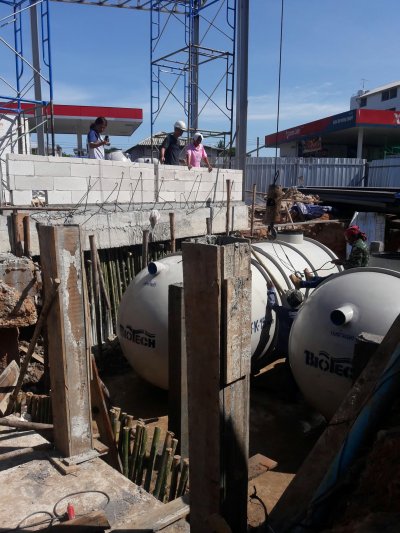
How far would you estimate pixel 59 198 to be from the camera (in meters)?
7.86

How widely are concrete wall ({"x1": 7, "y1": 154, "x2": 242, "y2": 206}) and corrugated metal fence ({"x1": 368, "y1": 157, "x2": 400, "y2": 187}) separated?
14394 millimetres

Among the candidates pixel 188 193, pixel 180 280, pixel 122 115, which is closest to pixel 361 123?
pixel 122 115

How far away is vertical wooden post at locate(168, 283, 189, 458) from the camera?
5.48 metres

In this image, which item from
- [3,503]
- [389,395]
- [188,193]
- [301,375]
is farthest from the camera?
[188,193]

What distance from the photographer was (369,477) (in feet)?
6.03

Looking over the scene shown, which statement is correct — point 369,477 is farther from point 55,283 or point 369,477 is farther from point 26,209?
point 26,209

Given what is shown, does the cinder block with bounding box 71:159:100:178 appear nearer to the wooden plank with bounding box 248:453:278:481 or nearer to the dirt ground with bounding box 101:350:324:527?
the dirt ground with bounding box 101:350:324:527

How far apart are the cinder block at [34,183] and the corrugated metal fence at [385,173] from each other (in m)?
19.2

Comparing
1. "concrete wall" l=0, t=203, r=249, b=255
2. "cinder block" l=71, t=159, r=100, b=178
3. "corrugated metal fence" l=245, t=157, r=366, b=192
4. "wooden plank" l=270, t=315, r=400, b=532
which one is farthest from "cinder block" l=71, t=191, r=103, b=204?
"corrugated metal fence" l=245, t=157, r=366, b=192

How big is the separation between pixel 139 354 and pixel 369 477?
4.94 metres

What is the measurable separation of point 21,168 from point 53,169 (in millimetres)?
536

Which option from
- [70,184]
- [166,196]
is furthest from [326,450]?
[166,196]

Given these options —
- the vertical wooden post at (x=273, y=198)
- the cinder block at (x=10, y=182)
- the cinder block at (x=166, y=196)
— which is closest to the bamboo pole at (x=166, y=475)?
the cinder block at (x=10, y=182)

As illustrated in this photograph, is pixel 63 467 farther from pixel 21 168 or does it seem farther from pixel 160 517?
pixel 21 168
